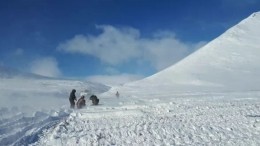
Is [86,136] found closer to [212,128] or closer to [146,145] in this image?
[146,145]

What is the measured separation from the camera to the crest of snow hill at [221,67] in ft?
371

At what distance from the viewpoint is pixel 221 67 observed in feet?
464

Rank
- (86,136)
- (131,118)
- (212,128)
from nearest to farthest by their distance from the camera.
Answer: (86,136) → (212,128) → (131,118)

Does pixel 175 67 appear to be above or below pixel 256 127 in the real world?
above

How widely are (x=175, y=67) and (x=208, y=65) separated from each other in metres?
12.6

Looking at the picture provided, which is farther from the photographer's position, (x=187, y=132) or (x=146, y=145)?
A: (x=187, y=132)

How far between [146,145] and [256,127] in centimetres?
548

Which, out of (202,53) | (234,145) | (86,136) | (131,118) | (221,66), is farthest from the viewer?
(202,53)

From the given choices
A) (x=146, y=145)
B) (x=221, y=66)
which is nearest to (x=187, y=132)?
(x=146, y=145)

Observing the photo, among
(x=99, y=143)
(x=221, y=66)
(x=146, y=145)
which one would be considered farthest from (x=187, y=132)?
(x=221, y=66)

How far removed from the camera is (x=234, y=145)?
14555 millimetres

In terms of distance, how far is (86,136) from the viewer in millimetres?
16578

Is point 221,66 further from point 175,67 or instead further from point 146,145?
point 146,145

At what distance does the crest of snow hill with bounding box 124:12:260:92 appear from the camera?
112938 mm
